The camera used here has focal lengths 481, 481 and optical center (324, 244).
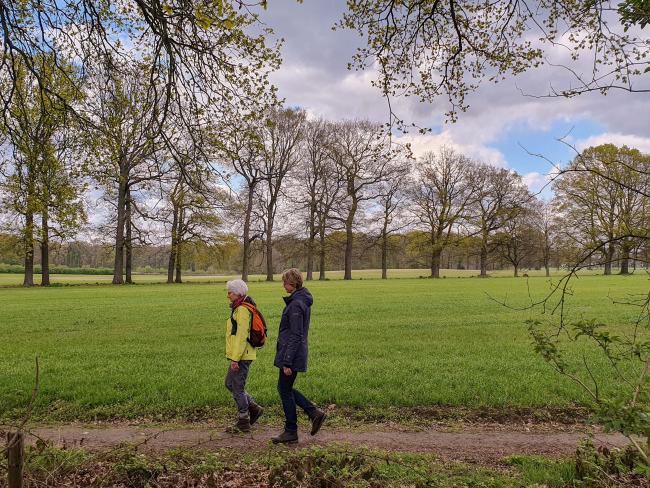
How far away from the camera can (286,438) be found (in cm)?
604

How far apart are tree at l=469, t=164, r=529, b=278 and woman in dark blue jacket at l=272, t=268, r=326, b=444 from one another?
178 feet

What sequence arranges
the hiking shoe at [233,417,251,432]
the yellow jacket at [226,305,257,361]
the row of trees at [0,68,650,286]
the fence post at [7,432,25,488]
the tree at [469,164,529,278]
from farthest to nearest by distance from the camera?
the tree at [469,164,529,278] → the row of trees at [0,68,650,286] → the hiking shoe at [233,417,251,432] → the yellow jacket at [226,305,257,361] → the fence post at [7,432,25,488]

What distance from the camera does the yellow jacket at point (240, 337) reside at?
6328 mm

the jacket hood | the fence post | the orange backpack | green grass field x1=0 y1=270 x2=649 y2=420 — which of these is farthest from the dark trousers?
the fence post

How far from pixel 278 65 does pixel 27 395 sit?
6.73 m

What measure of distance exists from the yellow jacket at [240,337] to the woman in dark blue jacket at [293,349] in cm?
53

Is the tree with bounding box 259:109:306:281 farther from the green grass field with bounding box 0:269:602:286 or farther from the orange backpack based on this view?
the orange backpack

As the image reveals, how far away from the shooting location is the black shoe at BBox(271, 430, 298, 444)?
6.01 metres

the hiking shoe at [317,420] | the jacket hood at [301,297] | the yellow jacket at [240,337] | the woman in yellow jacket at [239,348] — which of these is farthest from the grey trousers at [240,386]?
the jacket hood at [301,297]

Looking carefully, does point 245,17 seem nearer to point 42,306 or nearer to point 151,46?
point 151,46

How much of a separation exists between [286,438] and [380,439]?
121cm

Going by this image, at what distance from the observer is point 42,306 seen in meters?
21.7

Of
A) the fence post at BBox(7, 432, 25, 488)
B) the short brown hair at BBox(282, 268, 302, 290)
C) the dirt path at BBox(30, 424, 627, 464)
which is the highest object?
the short brown hair at BBox(282, 268, 302, 290)

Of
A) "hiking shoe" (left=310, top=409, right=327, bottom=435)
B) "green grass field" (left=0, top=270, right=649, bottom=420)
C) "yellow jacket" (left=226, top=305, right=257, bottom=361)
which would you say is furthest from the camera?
"green grass field" (left=0, top=270, right=649, bottom=420)
